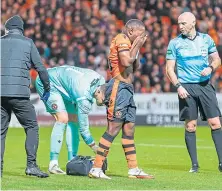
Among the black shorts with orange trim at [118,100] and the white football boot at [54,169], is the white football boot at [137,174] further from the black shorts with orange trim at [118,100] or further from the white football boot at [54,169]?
the white football boot at [54,169]

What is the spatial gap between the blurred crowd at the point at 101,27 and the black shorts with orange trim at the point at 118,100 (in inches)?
660

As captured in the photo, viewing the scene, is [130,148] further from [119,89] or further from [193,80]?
[193,80]

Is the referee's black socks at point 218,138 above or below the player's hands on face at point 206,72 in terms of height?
below

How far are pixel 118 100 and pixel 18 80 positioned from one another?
1.47 metres

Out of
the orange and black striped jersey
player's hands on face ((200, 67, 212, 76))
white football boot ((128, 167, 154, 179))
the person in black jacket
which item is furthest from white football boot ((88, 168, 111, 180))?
player's hands on face ((200, 67, 212, 76))

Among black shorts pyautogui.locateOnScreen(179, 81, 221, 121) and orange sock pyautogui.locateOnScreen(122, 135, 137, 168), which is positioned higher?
black shorts pyautogui.locateOnScreen(179, 81, 221, 121)

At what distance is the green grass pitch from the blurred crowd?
→ 6953 mm

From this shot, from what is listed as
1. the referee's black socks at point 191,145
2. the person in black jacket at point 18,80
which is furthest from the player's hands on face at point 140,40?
the referee's black socks at point 191,145

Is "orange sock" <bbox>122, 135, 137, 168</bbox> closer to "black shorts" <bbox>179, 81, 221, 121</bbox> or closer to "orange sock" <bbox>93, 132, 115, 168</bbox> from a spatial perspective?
"orange sock" <bbox>93, 132, 115, 168</bbox>

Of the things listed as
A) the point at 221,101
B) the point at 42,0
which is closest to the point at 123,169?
the point at 221,101

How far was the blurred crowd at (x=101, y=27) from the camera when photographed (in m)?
29.5

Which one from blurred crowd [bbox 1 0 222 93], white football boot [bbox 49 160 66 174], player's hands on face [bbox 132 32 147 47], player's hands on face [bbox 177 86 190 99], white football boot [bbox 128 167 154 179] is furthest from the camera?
blurred crowd [bbox 1 0 222 93]

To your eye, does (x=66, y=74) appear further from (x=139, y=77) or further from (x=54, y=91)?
(x=139, y=77)

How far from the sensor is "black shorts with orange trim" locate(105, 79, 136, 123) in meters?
11.8
